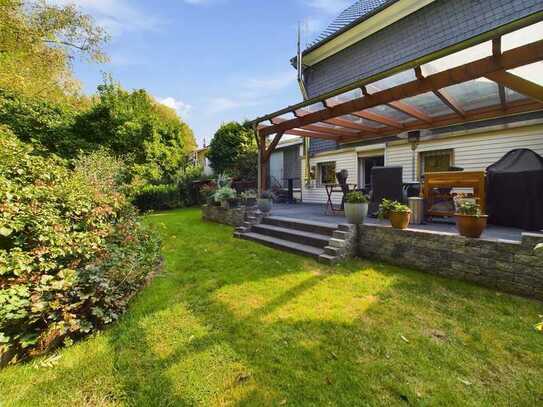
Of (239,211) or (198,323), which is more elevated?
(239,211)

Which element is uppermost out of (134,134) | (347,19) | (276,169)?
(347,19)

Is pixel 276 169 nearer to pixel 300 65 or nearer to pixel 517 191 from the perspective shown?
pixel 300 65

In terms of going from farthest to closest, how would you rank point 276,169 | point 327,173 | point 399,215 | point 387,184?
point 276,169 < point 327,173 < point 387,184 < point 399,215

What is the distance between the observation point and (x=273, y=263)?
4.02 m

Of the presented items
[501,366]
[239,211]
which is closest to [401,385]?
[501,366]

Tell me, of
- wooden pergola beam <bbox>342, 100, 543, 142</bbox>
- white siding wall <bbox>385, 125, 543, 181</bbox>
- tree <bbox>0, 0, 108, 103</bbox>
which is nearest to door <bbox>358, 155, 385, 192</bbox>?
white siding wall <bbox>385, 125, 543, 181</bbox>

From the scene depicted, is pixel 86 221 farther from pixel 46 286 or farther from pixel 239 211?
pixel 239 211

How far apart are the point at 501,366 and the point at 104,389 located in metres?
2.76

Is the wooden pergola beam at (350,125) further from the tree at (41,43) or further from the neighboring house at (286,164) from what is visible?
the tree at (41,43)

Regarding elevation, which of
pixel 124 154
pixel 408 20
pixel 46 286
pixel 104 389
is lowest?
pixel 104 389

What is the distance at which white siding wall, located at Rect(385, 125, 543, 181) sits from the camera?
17.6 ft

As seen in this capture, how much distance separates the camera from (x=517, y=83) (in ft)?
11.4

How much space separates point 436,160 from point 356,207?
446 centimetres

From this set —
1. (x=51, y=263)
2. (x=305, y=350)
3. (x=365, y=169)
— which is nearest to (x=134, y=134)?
(x=365, y=169)
